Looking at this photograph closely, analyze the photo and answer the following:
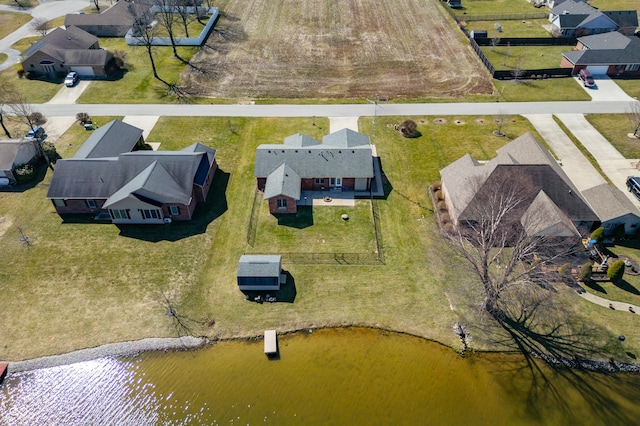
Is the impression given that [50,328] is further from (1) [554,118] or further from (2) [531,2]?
(2) [531,2]

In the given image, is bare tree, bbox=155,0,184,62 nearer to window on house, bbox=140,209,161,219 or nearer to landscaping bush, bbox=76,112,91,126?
landscaping bush, bbox=76,112,91,126

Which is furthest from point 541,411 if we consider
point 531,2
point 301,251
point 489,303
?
point 531,2

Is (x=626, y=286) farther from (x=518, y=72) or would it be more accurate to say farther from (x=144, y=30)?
(x=144, y=30)

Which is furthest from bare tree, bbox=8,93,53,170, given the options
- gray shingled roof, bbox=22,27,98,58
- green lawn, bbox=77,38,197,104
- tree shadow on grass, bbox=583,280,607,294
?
tree shadow on grass, bbox=583,280,607,294

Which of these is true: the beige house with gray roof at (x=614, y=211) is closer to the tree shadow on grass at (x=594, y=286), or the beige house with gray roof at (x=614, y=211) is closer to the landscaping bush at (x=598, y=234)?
the landscaping bush at (x=598, y=234)

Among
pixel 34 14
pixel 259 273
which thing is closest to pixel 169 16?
pixel 34 14
